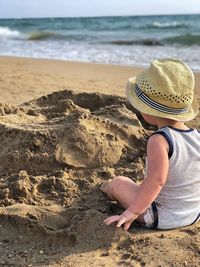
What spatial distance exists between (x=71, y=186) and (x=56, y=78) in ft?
14.4

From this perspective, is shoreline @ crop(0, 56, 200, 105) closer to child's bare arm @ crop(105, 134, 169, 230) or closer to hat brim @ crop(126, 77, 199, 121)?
hat brim @ crop(126, 77, 199, 121)

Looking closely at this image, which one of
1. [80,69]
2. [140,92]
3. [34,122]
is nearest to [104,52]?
[80,69]

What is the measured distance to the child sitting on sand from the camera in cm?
254

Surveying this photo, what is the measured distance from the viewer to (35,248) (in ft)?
8.38

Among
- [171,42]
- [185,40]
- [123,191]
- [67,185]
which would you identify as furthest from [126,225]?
[171,42]

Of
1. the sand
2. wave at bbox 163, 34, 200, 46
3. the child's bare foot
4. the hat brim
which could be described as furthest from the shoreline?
wave at bbox 163, 34, 200, 46

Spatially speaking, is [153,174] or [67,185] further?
[67,185]

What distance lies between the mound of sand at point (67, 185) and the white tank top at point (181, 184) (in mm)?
89

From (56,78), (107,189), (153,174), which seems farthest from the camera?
(56,78)

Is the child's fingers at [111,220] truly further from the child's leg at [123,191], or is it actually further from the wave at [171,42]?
the wave at [171,42]

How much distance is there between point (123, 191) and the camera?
2.84 meters

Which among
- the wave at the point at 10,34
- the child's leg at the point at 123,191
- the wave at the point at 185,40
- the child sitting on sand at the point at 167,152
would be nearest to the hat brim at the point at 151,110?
the child sitting on sand at the point at 167,152

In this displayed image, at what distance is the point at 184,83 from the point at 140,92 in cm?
24

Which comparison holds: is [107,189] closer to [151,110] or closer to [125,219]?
[125,219]
